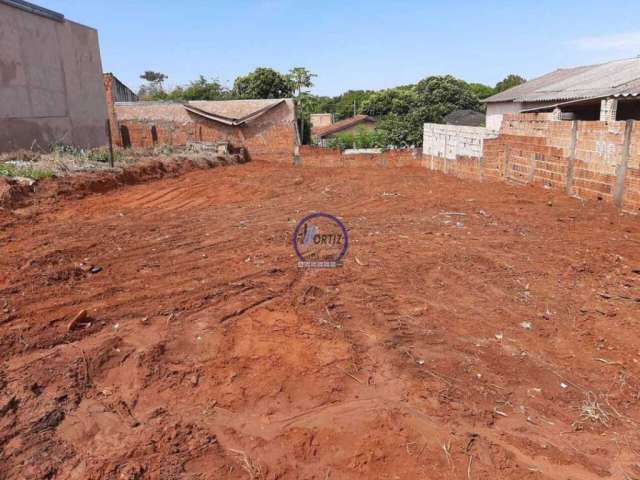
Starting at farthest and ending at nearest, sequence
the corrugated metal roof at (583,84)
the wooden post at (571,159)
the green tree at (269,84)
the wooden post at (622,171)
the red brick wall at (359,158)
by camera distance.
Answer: the green tree at (269,84)
the red brick wall at (359,158)
the corrugated metal roof at (583,84)
the wooden post at (571,159)
the wooden post at (622,171)

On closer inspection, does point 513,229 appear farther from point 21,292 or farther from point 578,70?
point 578,70

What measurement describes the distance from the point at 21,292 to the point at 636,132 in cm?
888

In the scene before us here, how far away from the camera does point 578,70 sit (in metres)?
22.4

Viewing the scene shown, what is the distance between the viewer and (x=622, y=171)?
7.86 metres

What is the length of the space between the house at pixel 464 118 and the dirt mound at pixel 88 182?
1784 centimetres

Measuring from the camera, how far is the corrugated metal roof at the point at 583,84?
15492 millimetres

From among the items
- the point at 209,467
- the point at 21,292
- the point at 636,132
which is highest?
the point at 636,132

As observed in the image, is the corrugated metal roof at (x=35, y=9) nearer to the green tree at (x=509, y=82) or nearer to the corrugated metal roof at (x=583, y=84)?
the corrugated metal roof at (x=583, y=84)

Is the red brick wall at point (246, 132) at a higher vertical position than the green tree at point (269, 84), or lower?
lower

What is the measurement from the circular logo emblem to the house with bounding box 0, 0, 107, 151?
10.4m

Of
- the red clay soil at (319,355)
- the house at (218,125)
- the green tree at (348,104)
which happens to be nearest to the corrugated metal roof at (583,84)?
the house at (218,125)

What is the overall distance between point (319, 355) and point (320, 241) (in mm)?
3141

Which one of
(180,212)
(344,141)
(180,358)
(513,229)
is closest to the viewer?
(180,358)

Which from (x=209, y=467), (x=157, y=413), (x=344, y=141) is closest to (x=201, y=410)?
(x=157, y=413)
